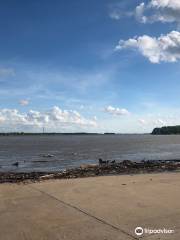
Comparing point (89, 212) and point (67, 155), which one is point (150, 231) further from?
point (67, 155)

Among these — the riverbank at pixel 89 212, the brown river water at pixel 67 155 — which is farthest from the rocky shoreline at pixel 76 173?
the brown river water at pixel 67 155

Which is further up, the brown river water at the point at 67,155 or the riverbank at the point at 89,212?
the riverbank at the point at 89,212

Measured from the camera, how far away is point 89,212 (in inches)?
293

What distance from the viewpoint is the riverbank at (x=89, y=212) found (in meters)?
6.04

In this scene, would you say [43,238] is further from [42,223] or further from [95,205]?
[95,205]

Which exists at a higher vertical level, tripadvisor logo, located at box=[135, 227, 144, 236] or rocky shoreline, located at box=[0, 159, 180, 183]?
tripadvisor logo, located at box=[135, 227, 144, 236]

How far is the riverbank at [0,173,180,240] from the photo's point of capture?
19.8 feet

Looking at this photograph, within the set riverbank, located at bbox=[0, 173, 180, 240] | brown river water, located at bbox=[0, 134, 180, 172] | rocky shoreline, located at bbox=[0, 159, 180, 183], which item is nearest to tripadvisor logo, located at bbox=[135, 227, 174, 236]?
riverbank, located at bbox=[0, 173, 180, 240]

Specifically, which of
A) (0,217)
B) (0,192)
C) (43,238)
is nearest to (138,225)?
(43,238)

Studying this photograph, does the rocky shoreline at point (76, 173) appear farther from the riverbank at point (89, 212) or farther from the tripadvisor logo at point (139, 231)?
the tripadvisor logo at point (139, 231)

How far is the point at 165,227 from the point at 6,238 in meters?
2.71

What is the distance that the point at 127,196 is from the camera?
9.21m

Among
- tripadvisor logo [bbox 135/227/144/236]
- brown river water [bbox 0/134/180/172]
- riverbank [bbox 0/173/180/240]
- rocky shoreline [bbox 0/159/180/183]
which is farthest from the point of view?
brown river water [bbox 0/134/180/172]

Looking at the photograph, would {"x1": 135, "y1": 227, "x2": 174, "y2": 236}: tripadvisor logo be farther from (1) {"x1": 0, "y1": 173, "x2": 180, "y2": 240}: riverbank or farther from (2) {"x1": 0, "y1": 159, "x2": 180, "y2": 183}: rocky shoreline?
(2) {"x1": 0, "y1": 159, "x2": 180, "y2": 183}: rocky shoreline
